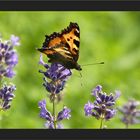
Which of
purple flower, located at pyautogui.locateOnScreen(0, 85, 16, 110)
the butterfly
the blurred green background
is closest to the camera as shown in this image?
purple flower, located at pyautogui.locateOnScreen(0, 85, 16, 110)

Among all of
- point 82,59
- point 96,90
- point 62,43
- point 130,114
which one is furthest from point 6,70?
point 82,59

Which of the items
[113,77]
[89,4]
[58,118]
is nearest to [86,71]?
[113,77]

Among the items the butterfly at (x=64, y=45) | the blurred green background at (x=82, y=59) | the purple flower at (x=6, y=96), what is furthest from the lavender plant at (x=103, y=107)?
the blurred green background at (x=82, y=59)

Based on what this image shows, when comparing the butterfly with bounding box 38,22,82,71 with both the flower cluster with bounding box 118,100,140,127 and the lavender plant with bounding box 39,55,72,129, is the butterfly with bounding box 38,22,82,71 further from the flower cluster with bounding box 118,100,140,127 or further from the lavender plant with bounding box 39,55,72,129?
the flower cluster with bounding box 118,100,140,127

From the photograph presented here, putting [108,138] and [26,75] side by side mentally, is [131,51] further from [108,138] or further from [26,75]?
[108,138]

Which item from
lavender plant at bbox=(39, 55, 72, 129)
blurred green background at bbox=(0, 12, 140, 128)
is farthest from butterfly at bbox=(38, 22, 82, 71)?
blurred green background at bbox=(0, 12, 140, 128)

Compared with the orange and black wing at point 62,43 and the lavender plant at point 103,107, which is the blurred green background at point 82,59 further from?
the lavender plant at point 103,107
